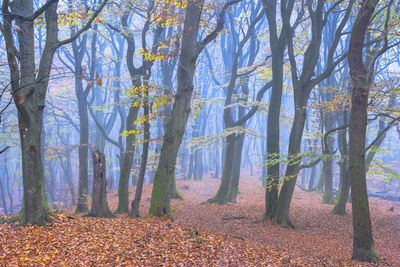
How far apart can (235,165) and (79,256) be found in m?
12.8

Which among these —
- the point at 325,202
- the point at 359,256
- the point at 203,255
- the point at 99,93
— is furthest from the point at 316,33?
the point at 99,93

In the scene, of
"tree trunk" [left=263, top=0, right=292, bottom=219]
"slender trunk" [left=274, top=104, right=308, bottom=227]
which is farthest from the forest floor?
"tree trunk" [left=263, top=0, right=292, bottom=219]

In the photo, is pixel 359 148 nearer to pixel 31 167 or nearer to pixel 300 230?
pixel 300 230

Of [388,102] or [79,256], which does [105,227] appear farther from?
[388,102]

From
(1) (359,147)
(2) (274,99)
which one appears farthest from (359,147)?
(2) (274,99)

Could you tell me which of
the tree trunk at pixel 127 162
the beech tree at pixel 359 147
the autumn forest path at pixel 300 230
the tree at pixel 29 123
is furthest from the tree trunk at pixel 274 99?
the tree at pixel 29 123

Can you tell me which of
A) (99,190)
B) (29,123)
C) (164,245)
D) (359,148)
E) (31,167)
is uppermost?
(29,123)

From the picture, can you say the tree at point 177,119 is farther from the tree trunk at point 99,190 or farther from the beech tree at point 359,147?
the beech tree at point 359,147

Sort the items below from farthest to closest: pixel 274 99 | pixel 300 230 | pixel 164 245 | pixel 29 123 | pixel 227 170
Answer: pixel 227 170 → pixel 274 99 → pixel 300 230 → pixel 29 123 → pixel 164 245

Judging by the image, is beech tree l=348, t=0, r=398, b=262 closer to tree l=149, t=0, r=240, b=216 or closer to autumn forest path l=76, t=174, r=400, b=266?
autumn forest path l=76, t=174, r=400, b=266

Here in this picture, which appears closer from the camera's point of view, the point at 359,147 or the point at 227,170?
the point at 359,147

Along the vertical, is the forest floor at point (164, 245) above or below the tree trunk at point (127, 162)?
below

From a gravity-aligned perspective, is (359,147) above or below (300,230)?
above

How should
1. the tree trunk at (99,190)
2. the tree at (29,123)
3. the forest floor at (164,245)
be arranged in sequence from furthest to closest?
the tree trunk at (99,190) < the tree at (29,123) < the forest floor at (164,245)
